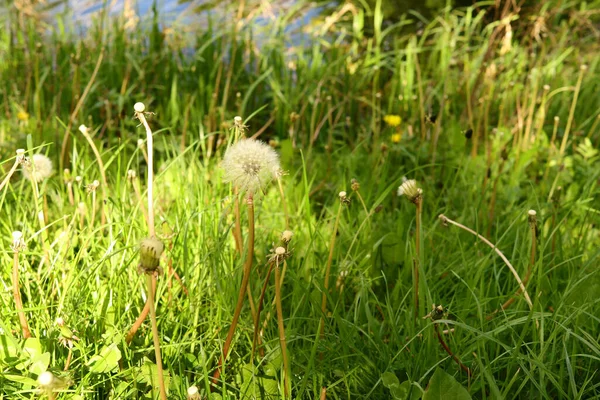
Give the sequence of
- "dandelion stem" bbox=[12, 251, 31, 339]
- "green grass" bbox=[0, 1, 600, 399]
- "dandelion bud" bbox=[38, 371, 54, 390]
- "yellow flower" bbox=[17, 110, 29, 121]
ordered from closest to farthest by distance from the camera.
Answer: "dandelion bud" bbox=[38, 371, 54, 390], "dandelion stem" bbox=[12, 251, 31, 339], "green grass" bbox=[0, 1, 600, 399], "yellow flower" bbox=[17, 110, 29, 121]

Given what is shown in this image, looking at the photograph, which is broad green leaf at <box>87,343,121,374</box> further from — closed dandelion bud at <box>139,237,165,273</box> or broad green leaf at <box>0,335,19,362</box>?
closed dandelion bud at <box>139,237,165,273</box>

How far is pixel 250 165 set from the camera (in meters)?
1.13

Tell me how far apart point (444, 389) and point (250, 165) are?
A: 1.77 ft

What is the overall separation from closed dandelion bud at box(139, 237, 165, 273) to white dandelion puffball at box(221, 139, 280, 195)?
27cm

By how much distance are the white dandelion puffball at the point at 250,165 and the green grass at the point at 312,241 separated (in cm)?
7

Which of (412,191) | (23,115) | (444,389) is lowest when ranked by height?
(23,115)

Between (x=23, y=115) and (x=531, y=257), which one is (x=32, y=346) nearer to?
(x=531, y=257)

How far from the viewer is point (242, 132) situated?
1285 mm

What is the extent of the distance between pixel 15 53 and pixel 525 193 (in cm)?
281

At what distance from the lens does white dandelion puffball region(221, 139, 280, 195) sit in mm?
1126

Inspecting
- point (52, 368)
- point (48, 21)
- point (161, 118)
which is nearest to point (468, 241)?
point (52, 368)

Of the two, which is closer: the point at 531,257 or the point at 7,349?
the point at 7,349

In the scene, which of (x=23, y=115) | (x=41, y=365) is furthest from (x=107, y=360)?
(x=23, y=115)

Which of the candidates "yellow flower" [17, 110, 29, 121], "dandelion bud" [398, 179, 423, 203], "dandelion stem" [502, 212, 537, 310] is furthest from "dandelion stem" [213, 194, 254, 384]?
"yellow flower" [17, 110, 29, 121]
